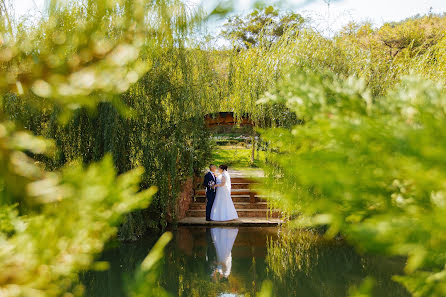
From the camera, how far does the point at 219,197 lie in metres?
10.9

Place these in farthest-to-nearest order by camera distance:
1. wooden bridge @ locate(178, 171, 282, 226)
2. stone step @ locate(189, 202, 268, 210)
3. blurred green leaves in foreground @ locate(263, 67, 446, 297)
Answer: stone step @ locate(189, 202, 268, 210) → wooden bridge @ locate(178, 171, 282, 226) → blurred green leaves in foreground @ locate(263, 67, 446, 297)

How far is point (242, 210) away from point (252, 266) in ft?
14.6

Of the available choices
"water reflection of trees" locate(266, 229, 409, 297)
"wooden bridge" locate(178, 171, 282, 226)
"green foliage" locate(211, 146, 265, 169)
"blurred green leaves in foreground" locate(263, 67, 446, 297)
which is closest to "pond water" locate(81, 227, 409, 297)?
"water reflection of trees" locate(266, 229, 409, 297)

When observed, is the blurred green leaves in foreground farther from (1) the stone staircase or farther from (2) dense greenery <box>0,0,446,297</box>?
(1) the stone staircase

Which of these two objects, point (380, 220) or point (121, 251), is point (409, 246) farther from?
A: point (121, 251)

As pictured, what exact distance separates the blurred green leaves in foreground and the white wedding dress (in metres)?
10.3

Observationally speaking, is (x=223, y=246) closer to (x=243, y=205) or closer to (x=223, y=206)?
(x=223, y=206)

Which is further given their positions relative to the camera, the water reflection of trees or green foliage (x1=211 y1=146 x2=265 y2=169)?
green foliage (x1=211 y1=146 x2=265 y2=169)

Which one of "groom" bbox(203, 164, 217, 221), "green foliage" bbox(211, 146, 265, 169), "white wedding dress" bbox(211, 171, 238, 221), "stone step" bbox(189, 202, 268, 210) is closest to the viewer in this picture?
"white wedding dress" bbox(211, 171, 238, 221)

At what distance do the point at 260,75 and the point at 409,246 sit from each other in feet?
26.9

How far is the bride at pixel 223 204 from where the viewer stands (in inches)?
429

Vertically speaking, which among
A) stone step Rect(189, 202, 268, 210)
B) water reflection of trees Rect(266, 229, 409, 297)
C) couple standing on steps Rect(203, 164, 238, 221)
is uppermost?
couple standing on steps Rect(203, 164, 238, 221)

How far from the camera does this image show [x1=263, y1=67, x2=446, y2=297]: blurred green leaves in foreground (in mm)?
465

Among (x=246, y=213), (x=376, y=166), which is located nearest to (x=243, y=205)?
(x=246, y=213)
